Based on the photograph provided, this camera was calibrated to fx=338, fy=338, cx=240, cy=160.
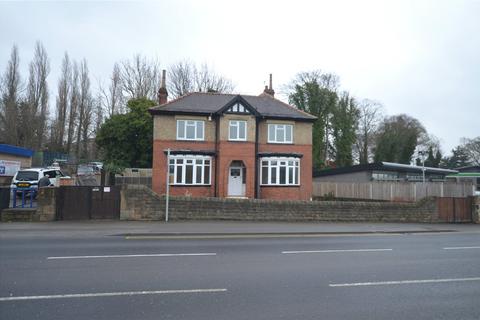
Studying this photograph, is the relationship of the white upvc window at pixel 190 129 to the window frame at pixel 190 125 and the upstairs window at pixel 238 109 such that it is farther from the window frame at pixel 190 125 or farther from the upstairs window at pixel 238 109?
the upstairs window at pixel 238 109

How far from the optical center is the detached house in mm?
25359

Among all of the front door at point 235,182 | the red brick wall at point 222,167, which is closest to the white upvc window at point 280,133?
the red brick wall at point 222,167

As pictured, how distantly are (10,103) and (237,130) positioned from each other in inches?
1268

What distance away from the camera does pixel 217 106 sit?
89.4ft

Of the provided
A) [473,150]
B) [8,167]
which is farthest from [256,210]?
[473,150]

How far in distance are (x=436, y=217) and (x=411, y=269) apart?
14.7 meters

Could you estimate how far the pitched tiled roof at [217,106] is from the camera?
84.7 feet

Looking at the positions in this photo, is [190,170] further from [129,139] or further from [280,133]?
[129,139]

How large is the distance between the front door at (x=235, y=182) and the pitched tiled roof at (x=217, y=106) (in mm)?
4778

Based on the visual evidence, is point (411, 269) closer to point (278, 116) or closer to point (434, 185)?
point (278, 116)

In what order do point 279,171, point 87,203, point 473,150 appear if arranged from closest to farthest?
point 87,203 < point 279,171 < point 473,150

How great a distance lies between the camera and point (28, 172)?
21.4 meters

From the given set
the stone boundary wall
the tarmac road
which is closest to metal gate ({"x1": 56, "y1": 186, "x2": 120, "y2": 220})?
the stone boundary wall

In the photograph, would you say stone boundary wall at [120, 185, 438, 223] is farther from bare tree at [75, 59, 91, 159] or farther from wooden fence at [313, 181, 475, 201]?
bare tree at [75, 59, 91, 159]
